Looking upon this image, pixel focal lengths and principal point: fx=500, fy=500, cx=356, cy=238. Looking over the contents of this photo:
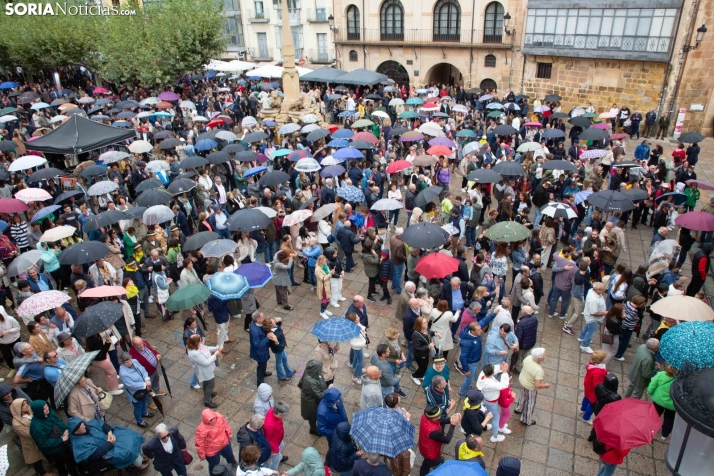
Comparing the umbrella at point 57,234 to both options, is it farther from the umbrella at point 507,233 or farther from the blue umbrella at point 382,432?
the umbrella at point 507,233

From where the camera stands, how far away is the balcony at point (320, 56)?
3741cm

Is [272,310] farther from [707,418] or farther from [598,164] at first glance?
[598,164]

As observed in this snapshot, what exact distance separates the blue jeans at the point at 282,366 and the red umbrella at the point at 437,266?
106 inches

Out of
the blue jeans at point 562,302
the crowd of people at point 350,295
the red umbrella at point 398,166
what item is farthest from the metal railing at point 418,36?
the blue jeans at point 562,302

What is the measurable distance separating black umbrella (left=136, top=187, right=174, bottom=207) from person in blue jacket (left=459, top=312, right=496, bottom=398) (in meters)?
7.51

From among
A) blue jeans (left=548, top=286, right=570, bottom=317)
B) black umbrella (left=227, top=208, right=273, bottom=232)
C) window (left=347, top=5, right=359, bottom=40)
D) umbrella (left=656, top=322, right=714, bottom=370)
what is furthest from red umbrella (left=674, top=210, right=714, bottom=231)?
window (left=347, top=5, right=359, bottom=40)

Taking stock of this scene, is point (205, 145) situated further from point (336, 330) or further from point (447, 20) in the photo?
point (447, 20)

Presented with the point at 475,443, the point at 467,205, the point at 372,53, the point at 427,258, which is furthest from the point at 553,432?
the point at 372,53

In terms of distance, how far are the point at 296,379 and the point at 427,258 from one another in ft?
9.99

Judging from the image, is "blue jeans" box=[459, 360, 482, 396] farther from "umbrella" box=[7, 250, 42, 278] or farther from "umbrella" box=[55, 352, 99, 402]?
"umbrella" box=[7, 250, 42, 278]

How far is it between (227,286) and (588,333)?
20.5 ft

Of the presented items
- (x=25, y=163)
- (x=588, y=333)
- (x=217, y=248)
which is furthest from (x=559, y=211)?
(x=25, y=163)

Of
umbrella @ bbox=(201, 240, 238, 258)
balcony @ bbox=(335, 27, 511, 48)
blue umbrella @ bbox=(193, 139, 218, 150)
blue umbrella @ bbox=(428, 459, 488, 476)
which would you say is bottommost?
blue umbrella @ bbox=(428, 459, 488, 476)

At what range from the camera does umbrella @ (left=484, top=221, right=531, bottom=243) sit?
9297 mm
